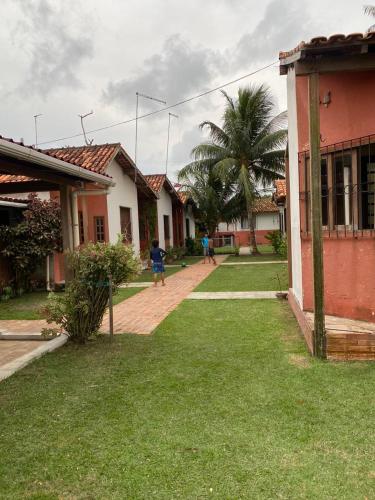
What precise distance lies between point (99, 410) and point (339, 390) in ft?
7.75

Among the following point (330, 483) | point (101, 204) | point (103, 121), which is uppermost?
point (103, 121)

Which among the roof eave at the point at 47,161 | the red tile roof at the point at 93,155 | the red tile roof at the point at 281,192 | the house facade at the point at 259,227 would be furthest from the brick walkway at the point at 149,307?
the house facade at the point at 259,227

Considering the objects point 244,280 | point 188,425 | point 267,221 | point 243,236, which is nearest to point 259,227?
point 267,221

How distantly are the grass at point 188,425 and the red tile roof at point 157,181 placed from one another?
52.3 ft

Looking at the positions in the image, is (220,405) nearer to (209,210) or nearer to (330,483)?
(330,483)

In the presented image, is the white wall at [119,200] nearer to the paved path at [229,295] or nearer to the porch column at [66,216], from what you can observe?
the paved path at [229,295]

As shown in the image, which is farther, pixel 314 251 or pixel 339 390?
pixel 314 251

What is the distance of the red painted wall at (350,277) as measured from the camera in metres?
6.35

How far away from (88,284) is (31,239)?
6.72m

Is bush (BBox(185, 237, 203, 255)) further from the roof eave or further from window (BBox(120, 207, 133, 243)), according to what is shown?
the roof eave

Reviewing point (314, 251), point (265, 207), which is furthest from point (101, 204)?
point (265, 207)

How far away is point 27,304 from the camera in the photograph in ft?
35.4

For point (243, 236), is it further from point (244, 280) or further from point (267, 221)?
point (244, 280)

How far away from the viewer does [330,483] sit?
2.91 metres
